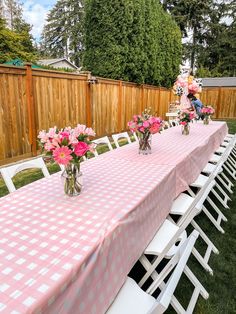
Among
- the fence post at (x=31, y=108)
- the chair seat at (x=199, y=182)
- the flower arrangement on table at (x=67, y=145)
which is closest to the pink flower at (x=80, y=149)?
the flower arrangement on table at (x=67, y=145)

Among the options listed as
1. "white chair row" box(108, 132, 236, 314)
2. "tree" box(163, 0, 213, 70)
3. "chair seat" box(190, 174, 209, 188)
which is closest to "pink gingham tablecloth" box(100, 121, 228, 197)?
"chair seat" box(190, 174, 209, 188)

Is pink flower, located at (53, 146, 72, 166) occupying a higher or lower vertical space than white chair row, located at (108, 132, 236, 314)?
higher

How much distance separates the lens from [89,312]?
3.52 ft

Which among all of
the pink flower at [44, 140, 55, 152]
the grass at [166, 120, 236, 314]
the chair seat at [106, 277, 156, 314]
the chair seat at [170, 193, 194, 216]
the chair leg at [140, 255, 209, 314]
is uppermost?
the pink flower at [44, 140, 55, 152]

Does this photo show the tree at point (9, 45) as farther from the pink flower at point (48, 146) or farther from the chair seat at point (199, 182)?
the pink flower at point (48, 146)

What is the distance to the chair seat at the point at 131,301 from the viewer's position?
1.20 meters

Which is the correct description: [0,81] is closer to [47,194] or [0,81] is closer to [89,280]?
[47,194]

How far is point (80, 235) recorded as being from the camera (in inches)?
49.9

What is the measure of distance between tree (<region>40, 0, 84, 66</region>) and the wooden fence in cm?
2332

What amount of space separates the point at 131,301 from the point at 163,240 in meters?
0.60

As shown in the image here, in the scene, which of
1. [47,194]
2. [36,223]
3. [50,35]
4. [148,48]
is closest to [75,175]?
[47,194]

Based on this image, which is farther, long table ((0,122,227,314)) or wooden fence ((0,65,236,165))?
wooden fence ((0,65,236,165))

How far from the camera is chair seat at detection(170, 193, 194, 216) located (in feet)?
7.50

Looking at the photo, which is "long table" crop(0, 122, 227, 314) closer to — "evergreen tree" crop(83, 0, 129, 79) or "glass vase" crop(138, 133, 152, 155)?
"glass vase" crop(138, 133, 152, 155)
